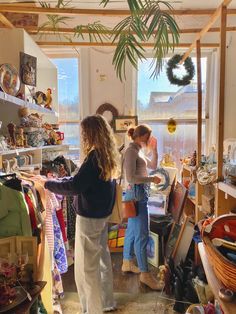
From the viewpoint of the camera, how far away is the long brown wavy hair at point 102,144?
1.92 m

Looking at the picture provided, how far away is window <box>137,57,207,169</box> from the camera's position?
12.4 ft

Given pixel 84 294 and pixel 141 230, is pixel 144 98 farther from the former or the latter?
pixel 84 294

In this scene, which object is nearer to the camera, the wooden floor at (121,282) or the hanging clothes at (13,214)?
the hanging clothes at (13,214)

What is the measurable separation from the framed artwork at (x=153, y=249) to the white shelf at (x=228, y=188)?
1.31m

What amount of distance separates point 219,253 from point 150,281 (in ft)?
5.79

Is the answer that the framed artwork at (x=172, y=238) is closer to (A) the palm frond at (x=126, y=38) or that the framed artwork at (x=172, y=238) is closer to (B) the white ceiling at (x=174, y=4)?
(A) the palm frond at (x=126, y=38)

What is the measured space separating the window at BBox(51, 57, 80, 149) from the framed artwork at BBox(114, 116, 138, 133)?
53 centimetres

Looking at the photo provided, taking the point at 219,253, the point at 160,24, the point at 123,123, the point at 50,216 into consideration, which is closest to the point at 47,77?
the point at 123,123

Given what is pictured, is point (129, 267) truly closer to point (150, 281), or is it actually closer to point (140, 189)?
point (150, 281)

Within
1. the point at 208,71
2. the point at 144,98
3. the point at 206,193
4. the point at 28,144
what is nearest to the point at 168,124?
the point at 144,98

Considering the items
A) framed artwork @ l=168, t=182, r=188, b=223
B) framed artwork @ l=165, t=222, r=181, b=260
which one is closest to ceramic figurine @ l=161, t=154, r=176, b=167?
framed artwork @ l=168, t=182, r=188, b=223

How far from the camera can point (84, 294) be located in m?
2.12

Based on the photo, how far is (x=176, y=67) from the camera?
141 inches

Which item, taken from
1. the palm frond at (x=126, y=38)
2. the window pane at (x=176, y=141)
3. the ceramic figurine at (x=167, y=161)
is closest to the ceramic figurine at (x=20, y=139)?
the palm frond at (x=126, y=38)
